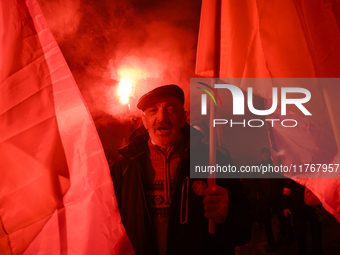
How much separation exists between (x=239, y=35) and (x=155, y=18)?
2.01 ft

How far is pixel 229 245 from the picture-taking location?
41.6 inches

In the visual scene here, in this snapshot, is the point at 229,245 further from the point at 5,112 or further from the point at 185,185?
the point at 5,112

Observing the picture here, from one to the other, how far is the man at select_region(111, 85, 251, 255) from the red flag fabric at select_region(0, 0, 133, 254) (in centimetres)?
23

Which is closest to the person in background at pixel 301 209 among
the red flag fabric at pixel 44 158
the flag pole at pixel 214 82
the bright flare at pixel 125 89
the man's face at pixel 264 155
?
the man's face at pixel 264 155

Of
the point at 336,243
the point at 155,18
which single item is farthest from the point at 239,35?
the point at 336,243

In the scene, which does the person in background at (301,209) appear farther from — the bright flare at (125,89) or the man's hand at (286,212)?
the bright flare at (125,89)

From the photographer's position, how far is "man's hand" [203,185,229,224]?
3.02 feet

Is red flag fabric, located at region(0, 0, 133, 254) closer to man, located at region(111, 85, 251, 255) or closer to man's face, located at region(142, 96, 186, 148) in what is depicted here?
man, located at region(111, 85, 251, 255)

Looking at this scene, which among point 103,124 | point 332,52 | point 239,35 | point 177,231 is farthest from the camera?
point 103,124

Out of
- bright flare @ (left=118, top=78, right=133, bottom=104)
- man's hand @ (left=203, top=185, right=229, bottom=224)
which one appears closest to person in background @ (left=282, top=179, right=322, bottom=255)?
man's hand @ (left=203, top=185, right=229, bottom=224)

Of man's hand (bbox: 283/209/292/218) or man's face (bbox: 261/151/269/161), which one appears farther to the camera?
man's hand (bbox: 283/209/292/218)

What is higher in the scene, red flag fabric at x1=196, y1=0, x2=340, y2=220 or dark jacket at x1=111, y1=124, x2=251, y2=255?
red flag fabric at x1=196, y1=0, x2=340, y2=220

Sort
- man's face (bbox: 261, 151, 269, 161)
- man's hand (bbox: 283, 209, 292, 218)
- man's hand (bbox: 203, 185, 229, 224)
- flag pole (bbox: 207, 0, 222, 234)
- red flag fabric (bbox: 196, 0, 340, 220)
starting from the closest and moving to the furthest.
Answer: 1. red flag fabric (bbox: 196, 0, 340, 220)
2. flag pole (bbox: 207, 0, 222, 234)
3. man's hand (bbox: 203, 185, 229, 224)
4. man's face (bbox: 261, 151, 269, 161)
5. man's hand (bbox: 283, 209, 292, 218)

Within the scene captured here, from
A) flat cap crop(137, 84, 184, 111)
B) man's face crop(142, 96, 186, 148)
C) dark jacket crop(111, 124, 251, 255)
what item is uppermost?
flat cap crop(137, 84, 184, 111)
